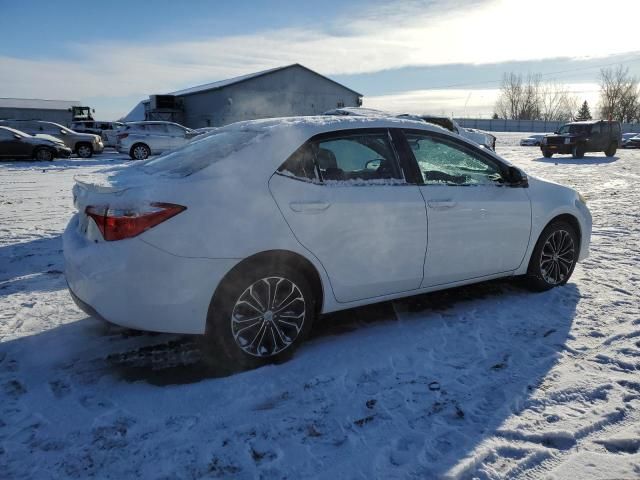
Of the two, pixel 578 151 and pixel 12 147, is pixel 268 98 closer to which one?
pixel 12 147

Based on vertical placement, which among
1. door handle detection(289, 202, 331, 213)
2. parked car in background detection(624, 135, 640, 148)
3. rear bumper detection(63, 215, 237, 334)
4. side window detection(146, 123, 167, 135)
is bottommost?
rear bumper detection(63, 215, 237, 334)

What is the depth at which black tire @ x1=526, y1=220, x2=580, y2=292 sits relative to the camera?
456 centimetres

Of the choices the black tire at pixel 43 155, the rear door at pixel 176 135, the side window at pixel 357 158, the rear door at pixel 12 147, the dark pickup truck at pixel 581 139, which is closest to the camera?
the side window at pixel 357 158

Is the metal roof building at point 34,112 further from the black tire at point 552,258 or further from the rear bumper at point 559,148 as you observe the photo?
the black tire at point 552,258

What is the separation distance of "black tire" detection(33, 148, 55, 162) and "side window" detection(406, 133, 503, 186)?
65.9 ft

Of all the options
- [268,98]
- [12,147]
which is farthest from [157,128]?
[268,98]

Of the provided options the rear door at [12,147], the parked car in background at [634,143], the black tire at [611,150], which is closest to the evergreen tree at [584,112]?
the parked car in background at [634,143]

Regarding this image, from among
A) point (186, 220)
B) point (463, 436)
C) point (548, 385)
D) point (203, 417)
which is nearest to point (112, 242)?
point (186, 220)

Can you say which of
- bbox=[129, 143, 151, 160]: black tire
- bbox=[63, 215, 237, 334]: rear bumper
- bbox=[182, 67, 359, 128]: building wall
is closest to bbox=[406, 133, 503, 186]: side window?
bbox=[63, 215, 237, 334]: rear bumper

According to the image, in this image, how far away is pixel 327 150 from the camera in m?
3.50

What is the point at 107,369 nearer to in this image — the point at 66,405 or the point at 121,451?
the point at 66,405

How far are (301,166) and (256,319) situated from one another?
41.6 inches

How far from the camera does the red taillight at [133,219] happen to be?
283 cm

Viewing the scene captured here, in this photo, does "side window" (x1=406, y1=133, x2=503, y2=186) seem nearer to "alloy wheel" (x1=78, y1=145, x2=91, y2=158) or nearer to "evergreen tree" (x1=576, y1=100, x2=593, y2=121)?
"alloy wheel" (x1=78, y1=145, x2=91, y2=158)
